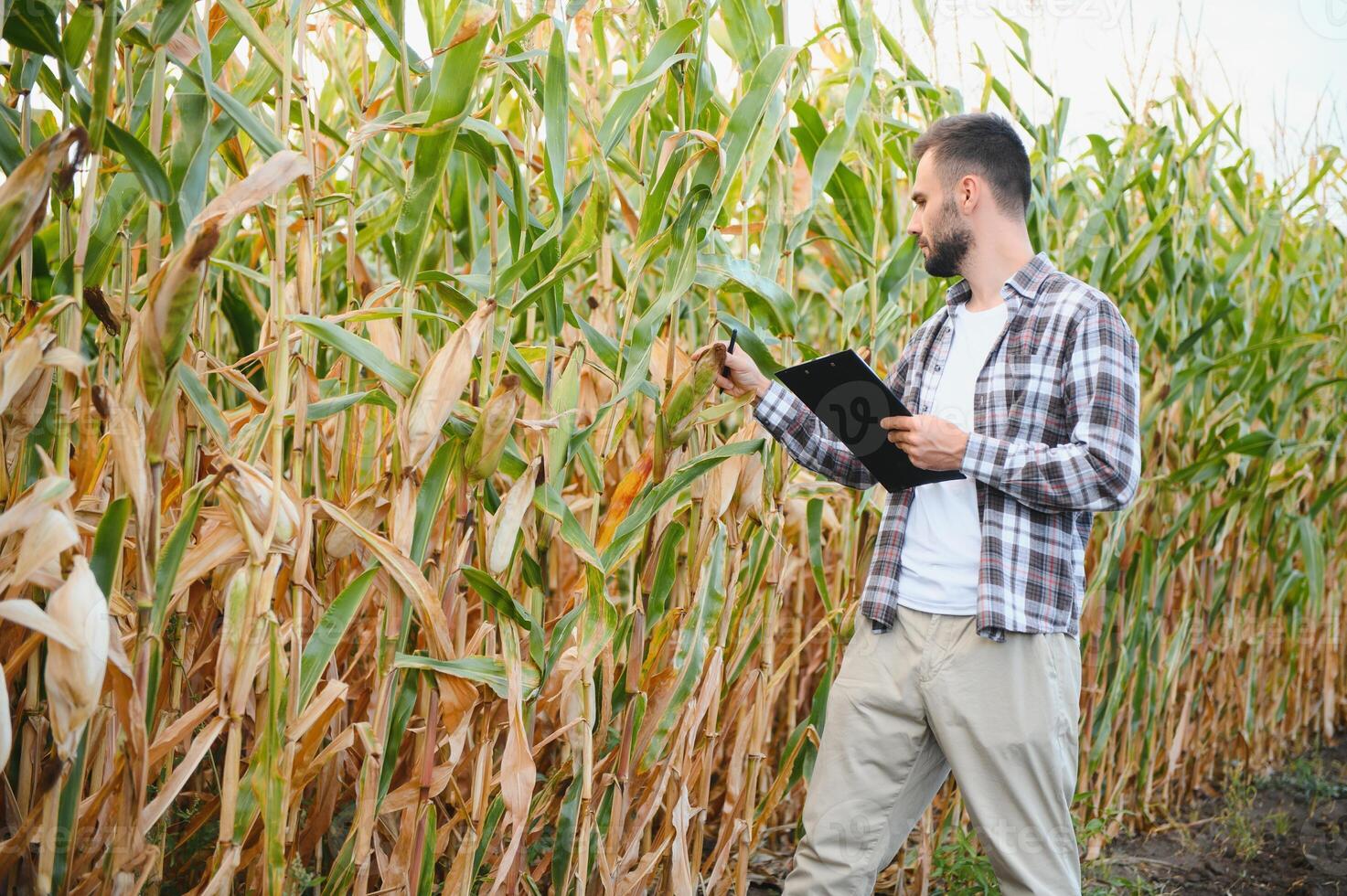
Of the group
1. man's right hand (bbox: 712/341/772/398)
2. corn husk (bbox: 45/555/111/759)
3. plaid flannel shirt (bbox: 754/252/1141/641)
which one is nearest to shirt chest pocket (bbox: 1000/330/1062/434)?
plaid flannel shirt (bbox: 754/252/1141/641)

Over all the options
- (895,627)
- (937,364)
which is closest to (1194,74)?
(937,364)

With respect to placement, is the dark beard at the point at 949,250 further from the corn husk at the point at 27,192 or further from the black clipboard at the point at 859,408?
the corn husk at the point at 27,192

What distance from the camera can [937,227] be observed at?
1.62 meters

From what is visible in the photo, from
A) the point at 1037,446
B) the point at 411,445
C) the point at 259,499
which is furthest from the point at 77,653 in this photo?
the point at 1037,446

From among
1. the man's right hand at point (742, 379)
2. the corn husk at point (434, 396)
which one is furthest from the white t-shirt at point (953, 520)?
the corn husk at point (434, 396)

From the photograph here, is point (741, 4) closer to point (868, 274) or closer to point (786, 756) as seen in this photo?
point (868, 274)

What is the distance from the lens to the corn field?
1057 mm

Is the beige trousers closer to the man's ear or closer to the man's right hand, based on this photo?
the man's right hand

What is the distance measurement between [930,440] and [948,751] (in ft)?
1.52

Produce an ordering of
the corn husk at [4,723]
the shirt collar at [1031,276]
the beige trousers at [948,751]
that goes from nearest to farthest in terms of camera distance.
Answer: the corn husk at [4,723] → the beige trousers at [948,751] → the shirt collar at [1031,276]

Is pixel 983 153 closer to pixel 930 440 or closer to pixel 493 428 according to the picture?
pixel 930 440

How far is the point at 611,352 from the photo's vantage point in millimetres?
1462

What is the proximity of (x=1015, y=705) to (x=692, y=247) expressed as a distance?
801 mm

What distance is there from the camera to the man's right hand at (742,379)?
1.55 metres
